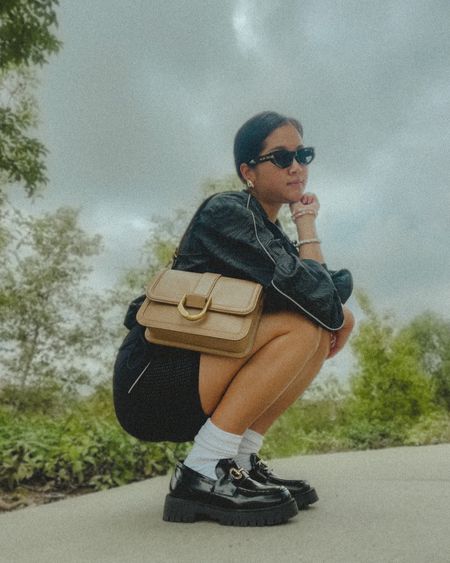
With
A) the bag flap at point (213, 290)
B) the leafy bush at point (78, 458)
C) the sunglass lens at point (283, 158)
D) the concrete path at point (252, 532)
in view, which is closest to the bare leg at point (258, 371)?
the bag flap at point (213, 290)

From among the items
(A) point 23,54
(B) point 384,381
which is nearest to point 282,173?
(A) point 23,54

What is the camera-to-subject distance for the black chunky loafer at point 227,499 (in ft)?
5.48

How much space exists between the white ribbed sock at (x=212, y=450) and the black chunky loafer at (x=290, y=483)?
11.1 inches

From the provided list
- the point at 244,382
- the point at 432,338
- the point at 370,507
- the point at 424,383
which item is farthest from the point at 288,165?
the point at 432,338

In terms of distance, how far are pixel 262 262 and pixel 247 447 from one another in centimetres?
71

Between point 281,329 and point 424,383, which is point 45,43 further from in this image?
point 424,383

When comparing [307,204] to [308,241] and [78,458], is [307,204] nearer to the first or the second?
[308,241]

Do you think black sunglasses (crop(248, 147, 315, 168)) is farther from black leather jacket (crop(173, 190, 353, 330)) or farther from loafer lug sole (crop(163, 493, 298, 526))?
loafer lug sole (crop(163, 493, 298, 526))

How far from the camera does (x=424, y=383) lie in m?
16.1

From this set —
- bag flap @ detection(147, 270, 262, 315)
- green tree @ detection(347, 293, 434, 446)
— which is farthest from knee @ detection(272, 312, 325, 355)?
green tree @ detection(347, 293, 434, 446)

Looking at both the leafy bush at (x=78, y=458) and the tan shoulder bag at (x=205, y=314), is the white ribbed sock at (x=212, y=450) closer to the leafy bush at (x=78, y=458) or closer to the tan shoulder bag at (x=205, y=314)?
the tan shoulder bag at (x=205, y=314)

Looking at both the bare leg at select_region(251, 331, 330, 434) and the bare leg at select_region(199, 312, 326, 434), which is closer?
the bare leg at select_region(199, 312, 326, 434)

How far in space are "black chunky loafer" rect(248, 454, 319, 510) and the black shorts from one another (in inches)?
10.3

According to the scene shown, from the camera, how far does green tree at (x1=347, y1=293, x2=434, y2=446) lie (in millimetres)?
15289
